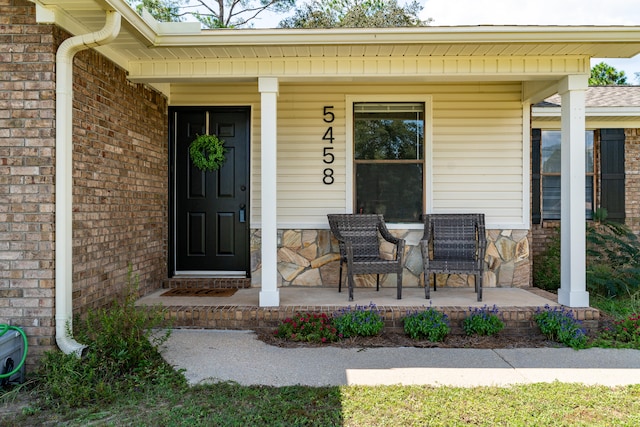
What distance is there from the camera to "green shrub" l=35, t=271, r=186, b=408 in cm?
288

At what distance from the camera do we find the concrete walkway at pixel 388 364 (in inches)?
125

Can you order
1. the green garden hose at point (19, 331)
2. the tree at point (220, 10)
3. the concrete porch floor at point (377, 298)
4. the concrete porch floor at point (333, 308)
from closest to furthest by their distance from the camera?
the green garden hose at point (19, 331), the concrete porch floor at point (333, 308), the concrete porch floor at point (377, 298), the tree at point (220, 10)

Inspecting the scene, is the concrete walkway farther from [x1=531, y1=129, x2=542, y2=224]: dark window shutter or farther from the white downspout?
[x1=531, y1=129, x2=542, y2=224]: dark window shutter

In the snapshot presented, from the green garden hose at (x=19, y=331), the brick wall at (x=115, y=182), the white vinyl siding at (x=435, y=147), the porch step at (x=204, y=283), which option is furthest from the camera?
the white vinyl siding at (x=435, y=147)

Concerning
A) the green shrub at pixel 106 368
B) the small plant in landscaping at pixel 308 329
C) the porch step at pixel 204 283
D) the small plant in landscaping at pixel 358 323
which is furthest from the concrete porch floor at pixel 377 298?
the green shrub at pixel 106 368

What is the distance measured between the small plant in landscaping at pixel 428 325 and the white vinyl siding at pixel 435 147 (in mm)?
1621

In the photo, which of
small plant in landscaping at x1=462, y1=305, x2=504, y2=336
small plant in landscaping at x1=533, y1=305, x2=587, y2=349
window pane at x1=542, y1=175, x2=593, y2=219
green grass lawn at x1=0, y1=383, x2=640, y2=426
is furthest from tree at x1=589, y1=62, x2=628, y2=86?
green grass lawn at x1=0, y1=383, x2=640, y2=426

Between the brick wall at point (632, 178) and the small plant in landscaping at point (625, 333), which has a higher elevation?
the brick wall at point (632, 178)

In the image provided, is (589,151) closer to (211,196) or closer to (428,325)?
(428,325)

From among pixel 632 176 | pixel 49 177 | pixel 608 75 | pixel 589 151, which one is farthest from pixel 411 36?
pixel 608 75

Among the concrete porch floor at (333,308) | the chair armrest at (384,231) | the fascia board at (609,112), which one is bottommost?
the concrete porch floor at (333,308)

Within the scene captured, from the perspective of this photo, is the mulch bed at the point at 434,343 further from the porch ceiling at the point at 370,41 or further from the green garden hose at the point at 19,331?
the porch ceiling at the point at 370,41

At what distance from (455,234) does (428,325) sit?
1.49m

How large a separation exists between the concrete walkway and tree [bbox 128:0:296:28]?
13.6 m
